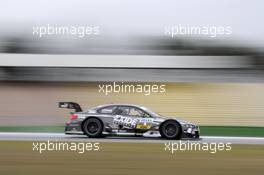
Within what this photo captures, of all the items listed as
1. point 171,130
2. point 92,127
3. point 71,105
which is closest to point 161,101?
point 171,130

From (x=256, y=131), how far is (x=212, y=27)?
249 inches

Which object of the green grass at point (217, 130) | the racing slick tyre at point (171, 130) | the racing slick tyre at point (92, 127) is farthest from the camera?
the green grass at point (217, 130)

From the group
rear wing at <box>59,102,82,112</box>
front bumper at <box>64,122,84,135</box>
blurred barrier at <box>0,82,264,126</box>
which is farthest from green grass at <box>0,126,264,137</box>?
rear wing at <box>59,102,82,112</box>

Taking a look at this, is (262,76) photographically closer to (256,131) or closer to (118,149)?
(256,131)

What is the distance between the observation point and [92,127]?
41.7 ft

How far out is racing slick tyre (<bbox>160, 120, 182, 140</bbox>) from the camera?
40.6 feet

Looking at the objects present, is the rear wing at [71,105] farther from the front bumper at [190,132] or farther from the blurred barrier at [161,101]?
the front bumper at [190,132]

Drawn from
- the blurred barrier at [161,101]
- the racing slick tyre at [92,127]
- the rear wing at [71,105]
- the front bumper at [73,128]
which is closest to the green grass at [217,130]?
the blurred barrier at [161,101]

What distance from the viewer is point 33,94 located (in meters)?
16.5

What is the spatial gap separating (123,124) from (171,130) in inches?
40.2

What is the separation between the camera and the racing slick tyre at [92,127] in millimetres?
12477

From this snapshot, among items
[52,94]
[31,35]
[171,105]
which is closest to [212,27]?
[171,105]

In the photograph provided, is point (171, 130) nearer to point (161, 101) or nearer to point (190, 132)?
point (190, 132)

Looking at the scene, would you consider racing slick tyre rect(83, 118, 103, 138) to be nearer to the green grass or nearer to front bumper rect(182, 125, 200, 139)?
front bumper rect(182, 125, 200, 139)
